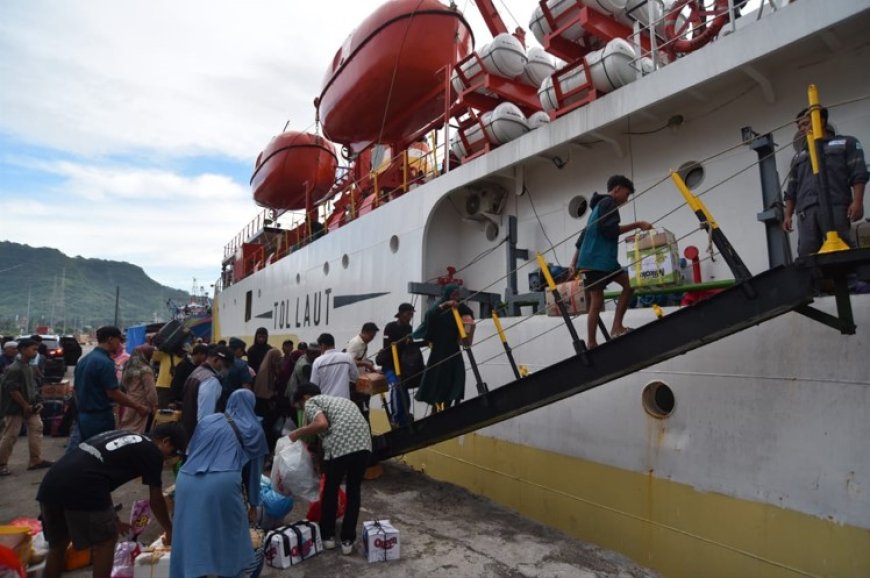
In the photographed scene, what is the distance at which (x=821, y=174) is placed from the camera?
2.70 m

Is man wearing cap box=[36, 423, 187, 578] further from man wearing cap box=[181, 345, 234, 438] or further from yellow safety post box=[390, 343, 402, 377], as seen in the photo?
yellow safety post box=[390, 343, 402, 377]

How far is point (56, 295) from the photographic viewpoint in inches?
5866

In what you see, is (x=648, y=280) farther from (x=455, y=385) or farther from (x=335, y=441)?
(x=335, y=441)

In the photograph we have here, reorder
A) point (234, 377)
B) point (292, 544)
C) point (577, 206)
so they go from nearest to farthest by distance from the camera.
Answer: point (292, 544), point (234, 377), point (577, 206)

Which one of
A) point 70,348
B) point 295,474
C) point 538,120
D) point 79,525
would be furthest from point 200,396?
point 70,348

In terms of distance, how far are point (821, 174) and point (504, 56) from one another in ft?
16.2

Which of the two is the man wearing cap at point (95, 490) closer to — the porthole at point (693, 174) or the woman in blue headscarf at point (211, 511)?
the woman in blue headscarf at point (211, 511)

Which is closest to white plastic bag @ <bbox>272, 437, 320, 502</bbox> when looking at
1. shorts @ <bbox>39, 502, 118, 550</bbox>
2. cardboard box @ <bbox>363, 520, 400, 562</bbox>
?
cardboard box @ <bbox>363, 520, 400, 562</bbox>

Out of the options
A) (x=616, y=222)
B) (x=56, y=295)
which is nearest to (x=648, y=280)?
(x=616, y=222)

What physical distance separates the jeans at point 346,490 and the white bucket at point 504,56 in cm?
537

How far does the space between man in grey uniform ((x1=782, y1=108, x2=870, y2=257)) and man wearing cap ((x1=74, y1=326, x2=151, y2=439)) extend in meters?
4.96

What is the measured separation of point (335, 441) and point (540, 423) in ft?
7.77

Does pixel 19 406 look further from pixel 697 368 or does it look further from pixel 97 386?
pixel 697 368

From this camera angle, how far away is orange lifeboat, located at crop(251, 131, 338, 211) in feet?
50.3
